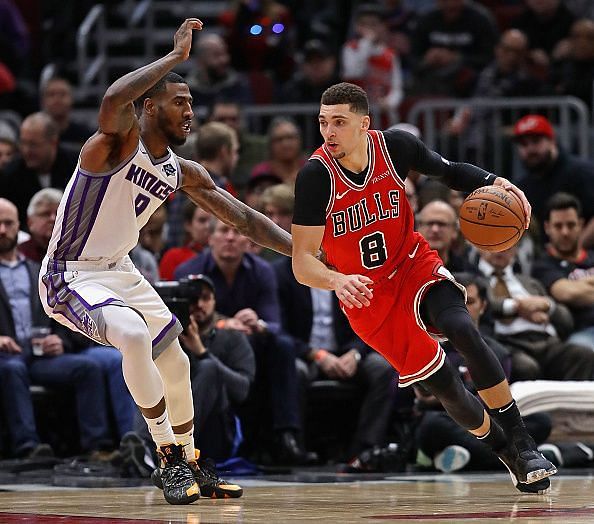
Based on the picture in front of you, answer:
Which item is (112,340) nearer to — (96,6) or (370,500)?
(370,500)

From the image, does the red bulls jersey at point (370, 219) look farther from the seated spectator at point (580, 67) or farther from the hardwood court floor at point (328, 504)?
the seated spectator at point (580, 67)

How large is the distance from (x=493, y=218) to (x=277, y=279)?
3410 mm

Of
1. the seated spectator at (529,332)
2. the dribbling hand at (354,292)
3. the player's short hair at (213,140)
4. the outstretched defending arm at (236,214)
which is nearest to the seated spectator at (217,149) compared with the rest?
the player's short hair at (213,140)

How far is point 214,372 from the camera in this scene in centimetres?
870

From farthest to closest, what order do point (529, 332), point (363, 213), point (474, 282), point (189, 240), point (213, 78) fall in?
point (213, 78) → point (189, 240) → point (529, 332) → point (474, 282) → point (363, 213)

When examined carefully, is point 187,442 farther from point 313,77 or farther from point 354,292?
point 313,77

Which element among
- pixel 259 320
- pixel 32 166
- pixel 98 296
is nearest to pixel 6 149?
pixel 32 166

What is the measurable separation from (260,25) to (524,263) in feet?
15.4

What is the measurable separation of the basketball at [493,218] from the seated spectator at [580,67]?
651 cm

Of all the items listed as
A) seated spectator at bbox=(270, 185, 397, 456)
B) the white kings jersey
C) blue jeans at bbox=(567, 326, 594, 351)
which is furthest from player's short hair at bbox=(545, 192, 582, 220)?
the white kings jersey

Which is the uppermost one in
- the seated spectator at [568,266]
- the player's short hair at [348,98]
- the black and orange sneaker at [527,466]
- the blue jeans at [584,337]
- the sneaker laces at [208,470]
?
the player's short hair at [348,98]

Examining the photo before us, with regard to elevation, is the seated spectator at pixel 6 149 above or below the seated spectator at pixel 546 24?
below

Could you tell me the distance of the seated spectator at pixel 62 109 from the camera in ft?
41.3

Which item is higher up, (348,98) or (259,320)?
(348,98)
